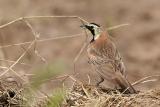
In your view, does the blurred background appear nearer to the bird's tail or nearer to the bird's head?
the bird's head

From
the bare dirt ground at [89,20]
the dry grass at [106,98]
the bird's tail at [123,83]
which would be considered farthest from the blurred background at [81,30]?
the dry grass at [106,98]

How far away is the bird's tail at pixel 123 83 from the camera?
25.1 feet

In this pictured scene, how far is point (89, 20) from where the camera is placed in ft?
46.0

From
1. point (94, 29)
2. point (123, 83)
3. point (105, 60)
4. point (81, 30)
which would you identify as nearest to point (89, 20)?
point (81, 30)

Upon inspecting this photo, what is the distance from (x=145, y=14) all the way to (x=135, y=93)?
6.99 metres

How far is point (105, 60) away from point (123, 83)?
53 cm

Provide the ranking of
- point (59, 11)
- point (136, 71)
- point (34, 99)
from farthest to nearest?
point (59, 11), point (136, 71), point (34, 99)

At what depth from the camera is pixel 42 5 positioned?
→ 48.5ft

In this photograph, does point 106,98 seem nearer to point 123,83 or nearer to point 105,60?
point 123,83

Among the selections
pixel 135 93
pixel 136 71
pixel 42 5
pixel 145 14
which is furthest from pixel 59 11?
pixel 135 93

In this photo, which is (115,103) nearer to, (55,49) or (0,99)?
(0,99)

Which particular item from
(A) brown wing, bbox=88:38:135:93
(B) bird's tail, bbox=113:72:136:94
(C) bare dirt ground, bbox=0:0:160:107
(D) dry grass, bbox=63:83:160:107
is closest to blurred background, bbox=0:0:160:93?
(C) bare dirt ground, bbox=0:0:160:107

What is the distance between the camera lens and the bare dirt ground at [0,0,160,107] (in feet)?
41.9

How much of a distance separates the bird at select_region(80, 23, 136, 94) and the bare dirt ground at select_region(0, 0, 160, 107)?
3.25 metres
